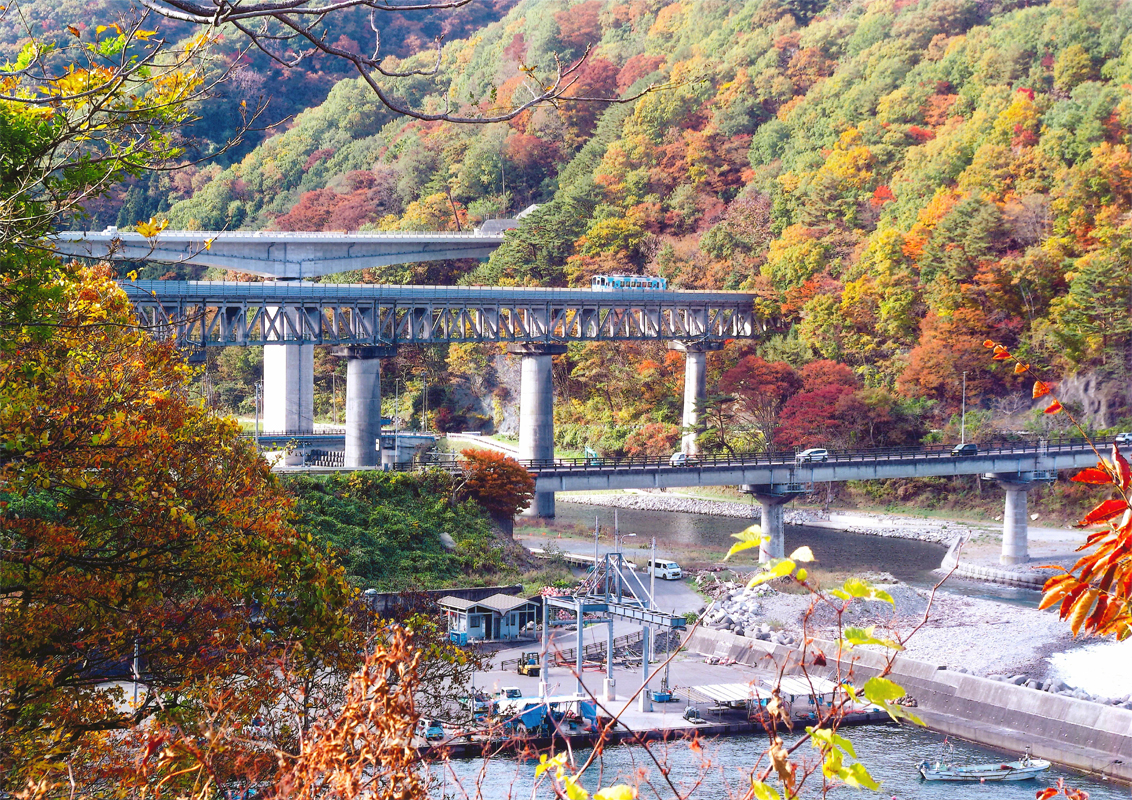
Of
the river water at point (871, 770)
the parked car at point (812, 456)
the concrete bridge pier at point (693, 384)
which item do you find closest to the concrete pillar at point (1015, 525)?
the parked car at point (812, 456)

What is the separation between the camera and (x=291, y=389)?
57.0 m

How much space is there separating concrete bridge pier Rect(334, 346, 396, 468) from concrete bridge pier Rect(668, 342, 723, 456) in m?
16.2

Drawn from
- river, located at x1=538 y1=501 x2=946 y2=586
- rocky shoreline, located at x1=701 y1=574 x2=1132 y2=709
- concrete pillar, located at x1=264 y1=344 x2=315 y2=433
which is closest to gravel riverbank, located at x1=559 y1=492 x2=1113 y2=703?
rocky shoreline, located at x1=701 y1=574 x2=1132 y2=709

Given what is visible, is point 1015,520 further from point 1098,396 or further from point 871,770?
point 871,770

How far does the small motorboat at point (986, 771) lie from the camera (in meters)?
22.0

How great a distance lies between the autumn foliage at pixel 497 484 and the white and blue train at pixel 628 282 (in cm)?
1824

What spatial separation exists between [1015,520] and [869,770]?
23.1 m

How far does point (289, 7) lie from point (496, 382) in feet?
218

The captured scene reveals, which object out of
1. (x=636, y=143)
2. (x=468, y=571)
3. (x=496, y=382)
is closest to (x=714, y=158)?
(x=636, y=143)

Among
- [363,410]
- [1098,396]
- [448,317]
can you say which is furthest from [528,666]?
[1098,396]

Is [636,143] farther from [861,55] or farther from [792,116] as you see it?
[861,55]

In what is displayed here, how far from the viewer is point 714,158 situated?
7269 centimetres

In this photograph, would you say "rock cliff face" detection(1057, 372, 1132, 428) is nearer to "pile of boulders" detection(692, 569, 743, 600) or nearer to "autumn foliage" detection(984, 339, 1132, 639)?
"pile of boulders" detection(692, 569, 743, 600)

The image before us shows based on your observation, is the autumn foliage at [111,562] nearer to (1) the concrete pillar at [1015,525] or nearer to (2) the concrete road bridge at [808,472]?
(2) the concrete road bridge at [808,472]
